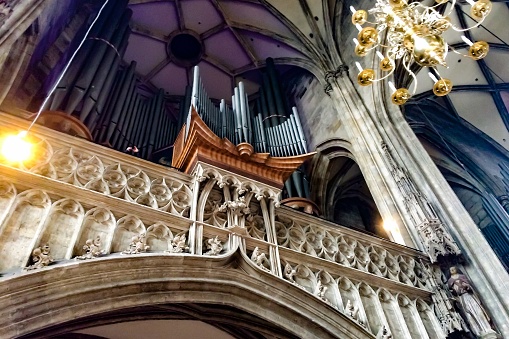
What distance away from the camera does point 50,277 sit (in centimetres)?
305

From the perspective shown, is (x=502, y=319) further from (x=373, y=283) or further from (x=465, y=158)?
(x=465, y=158)

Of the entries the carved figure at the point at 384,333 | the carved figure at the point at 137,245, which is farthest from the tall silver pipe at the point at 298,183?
the carved figure at the point at 137,245

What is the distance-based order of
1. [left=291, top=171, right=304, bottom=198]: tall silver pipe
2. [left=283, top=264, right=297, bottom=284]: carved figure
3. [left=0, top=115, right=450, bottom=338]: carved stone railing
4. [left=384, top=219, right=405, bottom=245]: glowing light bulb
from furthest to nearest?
[left=291, top=171, right=304, bottom=198]: tall silver pipe < [left=384, top=219, right=405, bottom=245]: glowing light bulb < [left=283, top=264, right=297, bottom=284]: carved figure < [left=0, top=115, right=450, bottom=338]: carved stone railing

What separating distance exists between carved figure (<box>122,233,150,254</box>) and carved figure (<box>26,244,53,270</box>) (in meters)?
0.61

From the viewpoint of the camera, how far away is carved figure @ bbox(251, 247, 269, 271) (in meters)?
4.31

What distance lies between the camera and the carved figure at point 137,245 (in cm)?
364

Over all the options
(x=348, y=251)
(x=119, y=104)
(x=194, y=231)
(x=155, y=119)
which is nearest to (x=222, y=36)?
(x=155, y=119)

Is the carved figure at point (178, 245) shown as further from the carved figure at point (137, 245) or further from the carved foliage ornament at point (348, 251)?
the carved foliage ornament at point (348, 251)

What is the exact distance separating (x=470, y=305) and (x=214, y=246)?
336 cm

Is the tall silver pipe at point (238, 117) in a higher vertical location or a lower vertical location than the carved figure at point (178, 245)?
higher

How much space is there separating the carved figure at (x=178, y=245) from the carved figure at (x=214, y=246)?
9.7 inches

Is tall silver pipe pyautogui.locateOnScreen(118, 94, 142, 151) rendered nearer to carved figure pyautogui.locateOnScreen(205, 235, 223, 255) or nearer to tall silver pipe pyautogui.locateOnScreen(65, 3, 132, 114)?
tall silver pipe pyautogui.locateOnScreen(65, 3, 132, 114)

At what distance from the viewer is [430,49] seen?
484 centimetres

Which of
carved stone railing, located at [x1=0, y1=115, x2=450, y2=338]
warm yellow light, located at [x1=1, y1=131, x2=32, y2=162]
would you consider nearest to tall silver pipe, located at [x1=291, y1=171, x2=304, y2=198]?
carved stone railing, located at [x1=0, y1=115, x2=450, y2=338]
